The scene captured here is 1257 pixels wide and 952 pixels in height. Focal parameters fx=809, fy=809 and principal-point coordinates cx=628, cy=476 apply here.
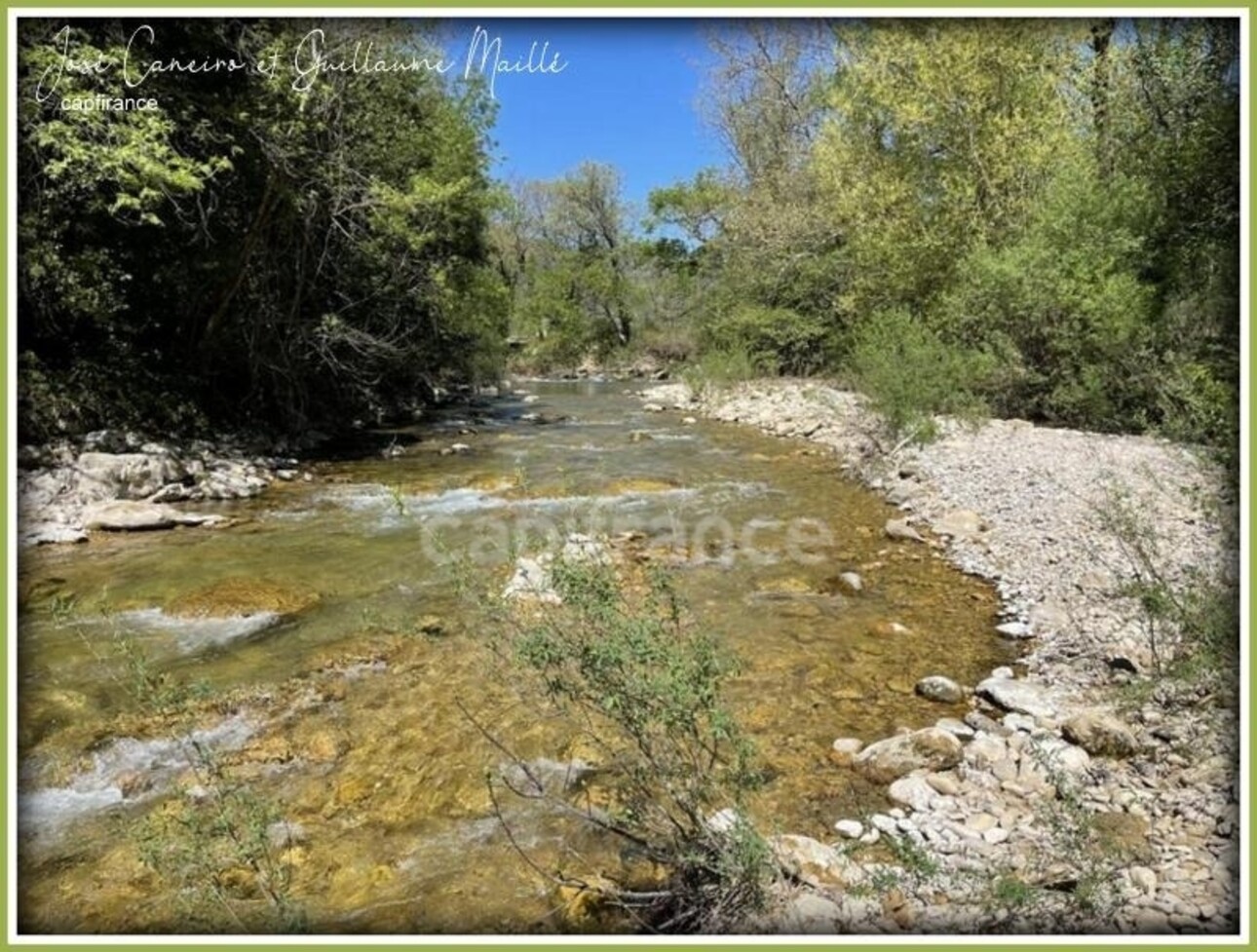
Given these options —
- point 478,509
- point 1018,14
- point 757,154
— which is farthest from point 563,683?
point 757,154

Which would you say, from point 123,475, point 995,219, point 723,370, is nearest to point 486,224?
point 723,370

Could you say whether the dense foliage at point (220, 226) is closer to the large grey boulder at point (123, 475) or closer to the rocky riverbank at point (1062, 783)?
the large grey boulder at point (123, 475)

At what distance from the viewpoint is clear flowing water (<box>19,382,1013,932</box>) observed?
381 centimetres

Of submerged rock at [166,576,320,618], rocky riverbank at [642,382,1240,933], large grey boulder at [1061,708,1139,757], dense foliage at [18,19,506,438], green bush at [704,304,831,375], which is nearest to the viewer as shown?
rocky riverbank at [642,382,1240,933]

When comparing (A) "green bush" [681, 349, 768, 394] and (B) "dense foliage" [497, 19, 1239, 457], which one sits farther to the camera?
(A) "green bush" [681, 349, 768, 394]

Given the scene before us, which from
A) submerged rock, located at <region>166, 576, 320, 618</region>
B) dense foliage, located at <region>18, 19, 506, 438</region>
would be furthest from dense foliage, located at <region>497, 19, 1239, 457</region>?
dense foliage, located at <region>18, 19, 506, 438</region>

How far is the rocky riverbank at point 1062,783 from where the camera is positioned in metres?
3.03

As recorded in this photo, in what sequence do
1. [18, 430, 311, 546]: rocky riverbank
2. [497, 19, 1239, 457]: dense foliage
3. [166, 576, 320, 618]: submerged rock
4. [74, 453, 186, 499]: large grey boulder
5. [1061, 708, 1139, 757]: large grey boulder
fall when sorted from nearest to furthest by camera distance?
[1061, 708, 1139, 757]: large grey boulder < [166, 576, 320, 618]: submerged rock < [18, 430, 311, 546]: rocky riverbank < [74, 453, 186, 499]: large grey boulder < [497, 19, 1239, 457]: dense foliage

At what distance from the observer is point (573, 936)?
3.01 metres

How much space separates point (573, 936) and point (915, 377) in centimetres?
1159

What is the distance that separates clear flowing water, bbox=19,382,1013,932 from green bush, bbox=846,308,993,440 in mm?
2065

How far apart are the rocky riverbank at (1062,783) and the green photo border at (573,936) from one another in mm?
254

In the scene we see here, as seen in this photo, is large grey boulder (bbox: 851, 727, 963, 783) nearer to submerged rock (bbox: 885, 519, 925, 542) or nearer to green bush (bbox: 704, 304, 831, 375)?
submerged rock (bbox: 885, 519, 925, 542)

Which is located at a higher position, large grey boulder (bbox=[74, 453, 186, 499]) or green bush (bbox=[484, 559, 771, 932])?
large grey boulder (bbox=[74, 453, 186, 499])
